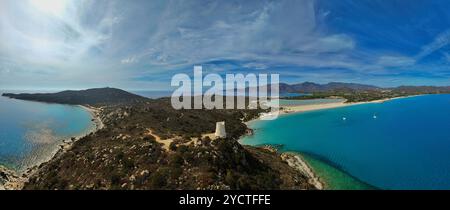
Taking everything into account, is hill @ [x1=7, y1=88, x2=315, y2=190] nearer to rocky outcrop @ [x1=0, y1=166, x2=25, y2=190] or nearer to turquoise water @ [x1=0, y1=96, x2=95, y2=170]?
rocky outcrop @ [x1=0, y1=166, x2=25, y2=190]

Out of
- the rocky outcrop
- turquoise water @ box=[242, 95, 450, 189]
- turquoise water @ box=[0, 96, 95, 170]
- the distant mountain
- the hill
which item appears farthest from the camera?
the distant mountain

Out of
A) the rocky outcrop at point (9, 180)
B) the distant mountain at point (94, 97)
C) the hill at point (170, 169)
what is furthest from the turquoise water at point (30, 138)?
the distant mountain at point (94, 97)

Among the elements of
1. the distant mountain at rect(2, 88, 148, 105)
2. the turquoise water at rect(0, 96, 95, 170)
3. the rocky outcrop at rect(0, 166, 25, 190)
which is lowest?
the rocky outcrop at rect(0, 166, 25, 190)

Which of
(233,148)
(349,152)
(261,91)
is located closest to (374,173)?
(349,152)

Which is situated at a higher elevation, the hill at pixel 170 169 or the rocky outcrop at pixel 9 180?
the hill at pixel 170 169

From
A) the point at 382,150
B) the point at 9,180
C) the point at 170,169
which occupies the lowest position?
the point at 9,180

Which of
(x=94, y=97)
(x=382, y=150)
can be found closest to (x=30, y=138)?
(x=382, y=150)

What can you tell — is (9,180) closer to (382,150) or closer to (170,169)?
(170,169)

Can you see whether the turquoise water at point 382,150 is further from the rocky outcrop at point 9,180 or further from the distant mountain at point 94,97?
the distant mountain at point 94,97

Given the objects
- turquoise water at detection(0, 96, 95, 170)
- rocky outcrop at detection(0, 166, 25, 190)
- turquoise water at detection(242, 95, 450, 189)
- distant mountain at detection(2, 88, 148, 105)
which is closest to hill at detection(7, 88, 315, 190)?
rocky outcrop at detection(0, 166, 25, 190)

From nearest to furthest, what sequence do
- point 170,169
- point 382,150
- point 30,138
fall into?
point 170,169 < point 382,150 < point 30,138
